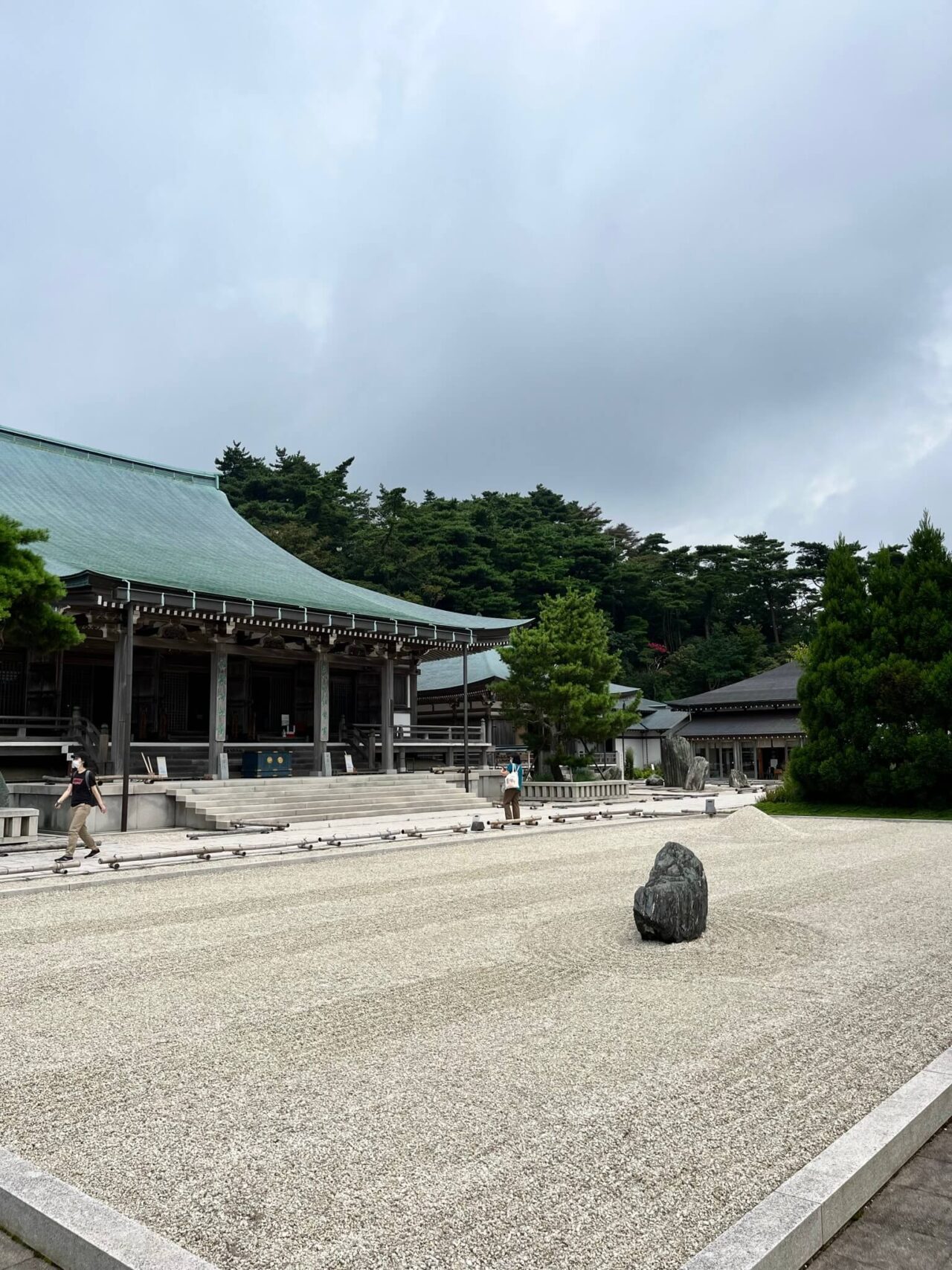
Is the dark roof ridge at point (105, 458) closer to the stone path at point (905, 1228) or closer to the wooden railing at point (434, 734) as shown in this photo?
the wooden railing at point (434, 734)

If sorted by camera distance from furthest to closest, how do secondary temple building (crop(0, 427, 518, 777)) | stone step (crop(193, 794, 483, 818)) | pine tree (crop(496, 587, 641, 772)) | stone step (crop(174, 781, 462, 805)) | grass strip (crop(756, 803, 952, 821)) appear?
pine tree (crop(496, 587, 641, 772)) → secondary temple building (crop(0, 427, 518, 777)) → grass strip (crop(756, 803, 952, 821)) → stone step (crop(174, 781, 462, 805)) → stone step (crop(193, 794, 483, 818))

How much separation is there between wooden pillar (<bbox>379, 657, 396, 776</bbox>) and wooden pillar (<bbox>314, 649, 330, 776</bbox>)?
1866 millimetres

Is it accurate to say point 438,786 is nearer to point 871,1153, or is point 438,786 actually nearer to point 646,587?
point 871,1153

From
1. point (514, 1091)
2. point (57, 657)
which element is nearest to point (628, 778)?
point (57, 657)

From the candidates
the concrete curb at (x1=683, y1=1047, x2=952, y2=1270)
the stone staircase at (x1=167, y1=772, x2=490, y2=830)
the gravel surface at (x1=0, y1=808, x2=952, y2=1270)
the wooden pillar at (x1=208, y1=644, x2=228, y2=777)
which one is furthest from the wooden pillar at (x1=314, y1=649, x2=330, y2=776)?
the concrete curb at (x1=683, y1=1047, x2=952, y2=1270)

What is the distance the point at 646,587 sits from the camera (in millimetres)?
68312

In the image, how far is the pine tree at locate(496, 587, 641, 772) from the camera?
27109 mm

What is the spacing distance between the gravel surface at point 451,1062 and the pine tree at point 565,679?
18021 millimetres

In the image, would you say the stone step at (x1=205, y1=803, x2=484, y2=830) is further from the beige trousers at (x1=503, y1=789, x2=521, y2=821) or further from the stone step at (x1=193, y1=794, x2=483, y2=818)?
the beige trousers at (x1=503, y1=789, x2=521, y2=821)

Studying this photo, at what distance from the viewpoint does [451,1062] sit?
4.45 metres

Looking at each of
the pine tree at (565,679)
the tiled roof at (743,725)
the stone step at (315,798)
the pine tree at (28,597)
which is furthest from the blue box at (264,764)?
the tiled roof at (743,725)

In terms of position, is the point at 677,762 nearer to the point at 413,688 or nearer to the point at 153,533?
the point at 413,688

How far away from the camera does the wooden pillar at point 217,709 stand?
69.6ft

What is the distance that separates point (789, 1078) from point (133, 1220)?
2853mm
